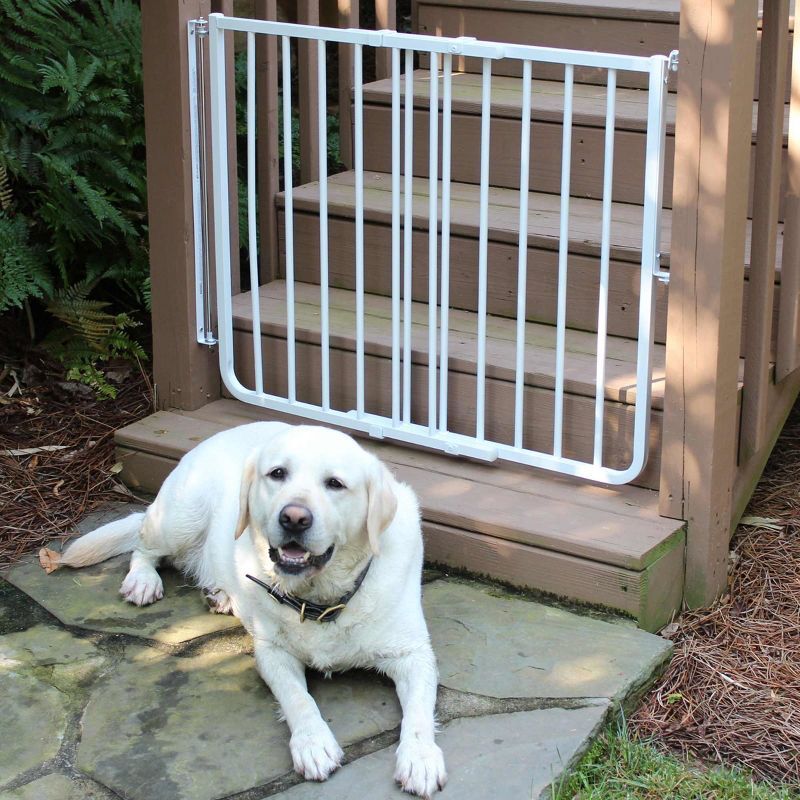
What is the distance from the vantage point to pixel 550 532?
3619 mm

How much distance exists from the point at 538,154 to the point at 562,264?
42.1 inches

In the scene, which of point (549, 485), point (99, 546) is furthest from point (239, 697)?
point (549, 485)

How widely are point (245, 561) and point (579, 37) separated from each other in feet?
8.99

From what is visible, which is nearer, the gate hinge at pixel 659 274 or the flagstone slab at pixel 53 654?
the flagstone slab at pixel 53 654

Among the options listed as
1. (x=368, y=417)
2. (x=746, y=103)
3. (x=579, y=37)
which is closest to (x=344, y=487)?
(x=368, y=417)

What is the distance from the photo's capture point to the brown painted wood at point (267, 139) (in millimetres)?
4621

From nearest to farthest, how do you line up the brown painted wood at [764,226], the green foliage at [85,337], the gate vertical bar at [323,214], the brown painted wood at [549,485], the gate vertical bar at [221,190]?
the brown painted wood at [764,226] → the brown painted wood at [549,485] → the gate vertical bar at [323,214] → the gate vertical bar at [221,190] → the green foliage at [85,337]

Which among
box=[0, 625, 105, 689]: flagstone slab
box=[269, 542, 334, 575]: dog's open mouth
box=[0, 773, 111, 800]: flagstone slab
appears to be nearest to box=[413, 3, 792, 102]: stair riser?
box=[269, 542, 334, 575]: dog's open mouth

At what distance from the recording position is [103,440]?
467 centimetres

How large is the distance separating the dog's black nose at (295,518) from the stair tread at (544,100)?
7.22ft

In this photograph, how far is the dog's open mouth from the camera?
3.02 metres

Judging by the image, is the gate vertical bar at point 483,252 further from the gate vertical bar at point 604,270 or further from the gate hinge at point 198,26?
the gate hinge at point 198,26

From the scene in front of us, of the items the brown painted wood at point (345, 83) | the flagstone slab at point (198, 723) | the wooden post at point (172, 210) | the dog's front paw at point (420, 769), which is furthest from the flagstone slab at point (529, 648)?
the brown painted wood at point (345, 83)

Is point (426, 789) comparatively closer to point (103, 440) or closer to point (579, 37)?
point (103, 440)
